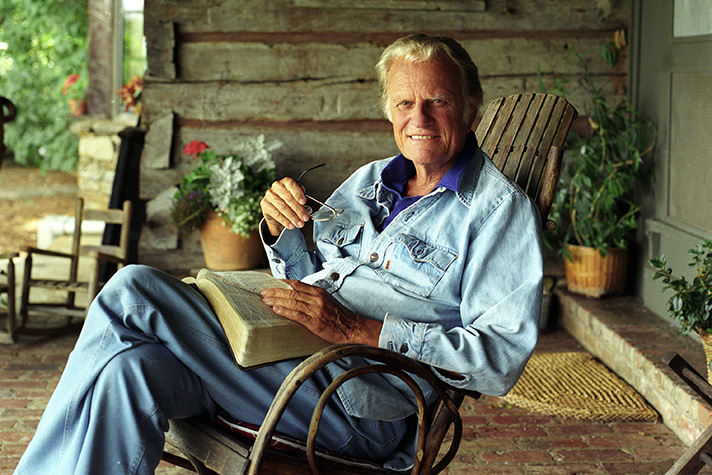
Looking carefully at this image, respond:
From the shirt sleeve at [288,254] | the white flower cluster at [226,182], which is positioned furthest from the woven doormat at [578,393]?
the white flower cluster at [226,182]

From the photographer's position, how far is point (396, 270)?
194 cm

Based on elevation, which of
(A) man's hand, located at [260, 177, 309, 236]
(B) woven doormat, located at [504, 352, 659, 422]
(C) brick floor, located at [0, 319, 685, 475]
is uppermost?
(A) man's hand, located at [260, 177, 309, 236]

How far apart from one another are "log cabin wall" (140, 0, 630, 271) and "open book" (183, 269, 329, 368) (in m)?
2.97

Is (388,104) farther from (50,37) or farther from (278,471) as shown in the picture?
(50,37)

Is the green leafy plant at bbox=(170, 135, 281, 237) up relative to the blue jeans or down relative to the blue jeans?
up

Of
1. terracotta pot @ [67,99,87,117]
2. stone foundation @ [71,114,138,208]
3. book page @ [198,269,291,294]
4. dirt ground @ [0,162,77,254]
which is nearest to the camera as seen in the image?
book page @ [198,269,291,294]

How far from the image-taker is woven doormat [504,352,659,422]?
3096 mm

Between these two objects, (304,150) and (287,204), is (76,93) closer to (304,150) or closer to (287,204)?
(304,150)

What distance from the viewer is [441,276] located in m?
1.85

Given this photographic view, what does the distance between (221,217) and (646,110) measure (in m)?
2.49


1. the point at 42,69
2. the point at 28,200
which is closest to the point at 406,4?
the point at 28,200

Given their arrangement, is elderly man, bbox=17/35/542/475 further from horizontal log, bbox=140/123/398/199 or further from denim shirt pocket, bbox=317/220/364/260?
horizontal log, bbox=140/123/398/199

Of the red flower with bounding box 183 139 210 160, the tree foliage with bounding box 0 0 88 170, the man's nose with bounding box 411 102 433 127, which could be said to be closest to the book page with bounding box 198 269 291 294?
the man's nose with bounding box 411 102 433 127

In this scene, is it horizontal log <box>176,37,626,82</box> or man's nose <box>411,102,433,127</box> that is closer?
man's nose <box>411,102,433,127</box>
